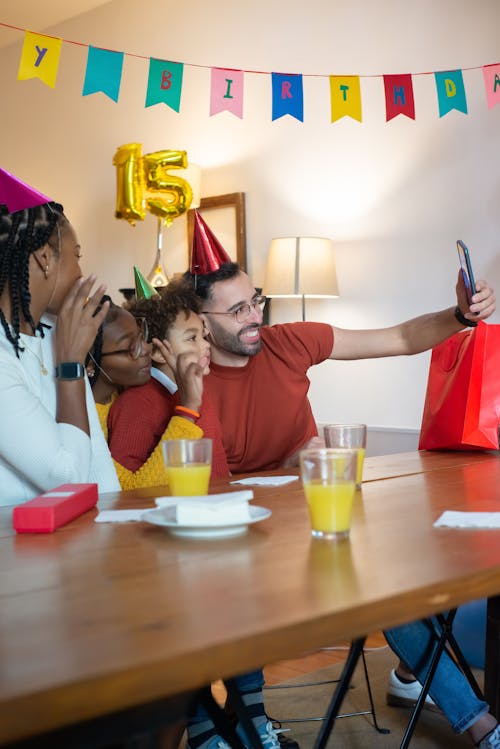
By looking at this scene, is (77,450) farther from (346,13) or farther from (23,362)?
(346,13)

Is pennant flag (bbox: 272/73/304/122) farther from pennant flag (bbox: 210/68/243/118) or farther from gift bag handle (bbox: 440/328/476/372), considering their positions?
gift bag handle (bbox: 440/328/476/372)

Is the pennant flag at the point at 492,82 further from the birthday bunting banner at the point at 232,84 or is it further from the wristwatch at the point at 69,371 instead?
the wristwatch at the point at 69,371

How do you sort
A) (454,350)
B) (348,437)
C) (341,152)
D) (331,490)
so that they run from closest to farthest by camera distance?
(331,490), (348,437), (454,350), (341,152)

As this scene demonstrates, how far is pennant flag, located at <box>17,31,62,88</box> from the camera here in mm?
2736

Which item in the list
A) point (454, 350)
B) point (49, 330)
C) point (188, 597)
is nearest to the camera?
point (188, 597)

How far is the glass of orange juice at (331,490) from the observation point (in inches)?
42.1

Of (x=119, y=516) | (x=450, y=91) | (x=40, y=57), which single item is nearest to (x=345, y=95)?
(x=450, y=91)

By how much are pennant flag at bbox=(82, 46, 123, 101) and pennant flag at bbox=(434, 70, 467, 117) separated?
3.77 feet

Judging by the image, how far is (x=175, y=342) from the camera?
7.24ft

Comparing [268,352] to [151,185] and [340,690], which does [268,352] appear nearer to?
[340,690]

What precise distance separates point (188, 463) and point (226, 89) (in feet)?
7.10

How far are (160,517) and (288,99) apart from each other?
2.46 meters

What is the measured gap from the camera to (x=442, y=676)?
1.68 metres

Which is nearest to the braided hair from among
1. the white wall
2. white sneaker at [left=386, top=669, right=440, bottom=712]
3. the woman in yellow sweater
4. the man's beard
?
the woman in yellow sweater
